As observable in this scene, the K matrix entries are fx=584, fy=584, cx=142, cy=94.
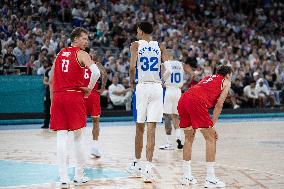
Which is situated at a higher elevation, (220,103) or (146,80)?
(146,80)

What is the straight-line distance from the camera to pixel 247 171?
9.15 meters

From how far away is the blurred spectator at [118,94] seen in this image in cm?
1983

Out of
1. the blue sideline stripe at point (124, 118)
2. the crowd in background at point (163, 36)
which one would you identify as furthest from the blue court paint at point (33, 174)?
the blue sideline stripe at point (124, 118)

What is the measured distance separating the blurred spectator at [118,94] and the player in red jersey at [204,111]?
1140cm

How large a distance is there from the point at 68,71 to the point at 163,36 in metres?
16.5

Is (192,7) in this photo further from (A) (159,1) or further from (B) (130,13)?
(B) (130,13)

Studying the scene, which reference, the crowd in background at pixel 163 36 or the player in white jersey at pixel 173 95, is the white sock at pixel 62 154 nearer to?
the player in white jersey at pixel 173 95

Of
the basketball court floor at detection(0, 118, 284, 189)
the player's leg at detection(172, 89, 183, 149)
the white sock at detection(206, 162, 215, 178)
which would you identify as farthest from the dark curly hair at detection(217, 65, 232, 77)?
the player's leg at detection(172, 89, 183, 149)

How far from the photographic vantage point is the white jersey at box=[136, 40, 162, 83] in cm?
886

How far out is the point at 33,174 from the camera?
29.3 feet

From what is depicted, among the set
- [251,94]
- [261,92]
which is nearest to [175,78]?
[251,94]

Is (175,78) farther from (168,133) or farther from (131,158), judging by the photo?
(131,158)

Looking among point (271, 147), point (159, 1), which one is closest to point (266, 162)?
point (271, 147)

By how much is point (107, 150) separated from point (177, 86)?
6.80 feet
